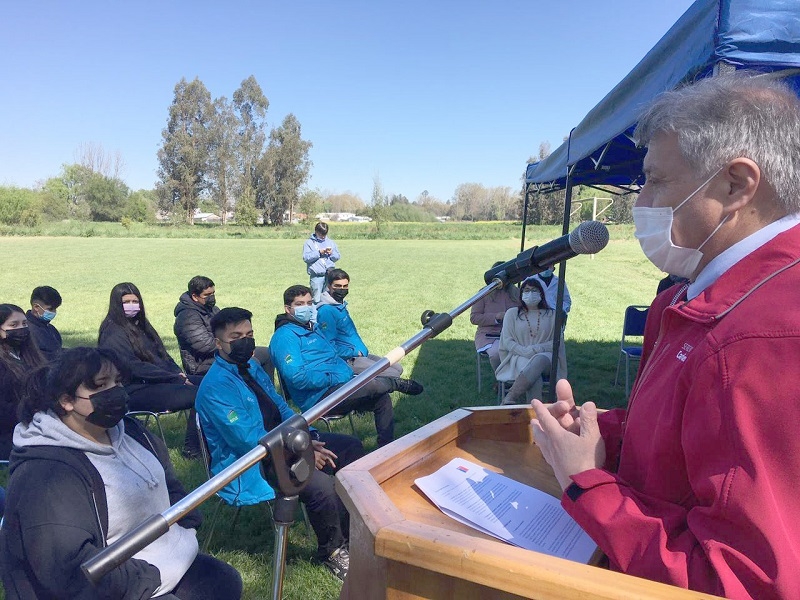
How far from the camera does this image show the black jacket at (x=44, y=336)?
493 centimetres

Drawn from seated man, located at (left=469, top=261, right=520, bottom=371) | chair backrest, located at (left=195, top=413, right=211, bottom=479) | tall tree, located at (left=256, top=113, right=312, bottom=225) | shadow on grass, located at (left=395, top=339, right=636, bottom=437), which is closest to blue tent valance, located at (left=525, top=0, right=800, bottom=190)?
chair backrest, located at (left=195, top=413, right=211, bottom=479)

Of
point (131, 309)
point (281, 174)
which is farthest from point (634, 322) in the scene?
point (281, 174)

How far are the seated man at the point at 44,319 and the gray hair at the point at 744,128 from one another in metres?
5.38

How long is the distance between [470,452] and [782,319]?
1.02 m

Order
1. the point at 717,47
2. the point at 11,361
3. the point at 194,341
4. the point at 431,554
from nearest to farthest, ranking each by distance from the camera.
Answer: the point at 431,554 < the point at 717,47 < the point at 11,361 < the point at 194,341

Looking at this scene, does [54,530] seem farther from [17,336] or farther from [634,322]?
[634,322]

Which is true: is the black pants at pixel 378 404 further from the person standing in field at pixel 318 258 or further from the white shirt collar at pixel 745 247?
the person standing in field at pixel 318 258

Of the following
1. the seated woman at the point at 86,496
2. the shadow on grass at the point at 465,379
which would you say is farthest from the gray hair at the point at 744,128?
the shadow on grass at the point at 465,379

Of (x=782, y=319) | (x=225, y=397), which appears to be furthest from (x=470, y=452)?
(x=225, y=397)

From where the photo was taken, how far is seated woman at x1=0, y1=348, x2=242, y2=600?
6.40 feet

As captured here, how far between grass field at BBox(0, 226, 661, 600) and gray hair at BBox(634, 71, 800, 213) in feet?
10.2

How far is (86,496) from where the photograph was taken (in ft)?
6.89

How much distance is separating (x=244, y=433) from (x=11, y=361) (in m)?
2.19

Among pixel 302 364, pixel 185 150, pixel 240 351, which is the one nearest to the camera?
pixel 240 351
